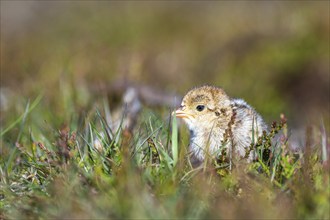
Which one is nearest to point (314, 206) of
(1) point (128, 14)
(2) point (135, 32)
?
(2) point (135, 32)

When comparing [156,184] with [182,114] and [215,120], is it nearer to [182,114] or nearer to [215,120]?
[215,120]

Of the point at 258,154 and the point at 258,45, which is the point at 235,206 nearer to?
the point at 258,154

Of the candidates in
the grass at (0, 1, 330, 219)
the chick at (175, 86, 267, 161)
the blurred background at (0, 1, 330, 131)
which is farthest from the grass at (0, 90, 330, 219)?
the blurred background at (0, 1, 330, 131)

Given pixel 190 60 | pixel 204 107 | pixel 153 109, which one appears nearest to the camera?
pixel 204 107

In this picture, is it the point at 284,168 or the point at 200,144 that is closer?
the point at 284,168

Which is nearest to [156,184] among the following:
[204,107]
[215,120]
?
[215,120]

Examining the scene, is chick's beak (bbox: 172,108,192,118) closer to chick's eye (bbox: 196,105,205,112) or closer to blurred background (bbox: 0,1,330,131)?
chick's eye (bbox: 196,105,205,112)

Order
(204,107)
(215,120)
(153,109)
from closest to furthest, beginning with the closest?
(215,120)
(204,107)
(153,109)

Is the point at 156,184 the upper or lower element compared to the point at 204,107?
lower
